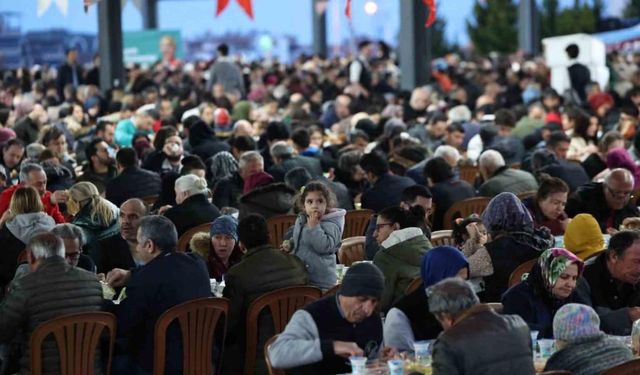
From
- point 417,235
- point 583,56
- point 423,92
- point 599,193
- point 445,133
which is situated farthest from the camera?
point 583,56

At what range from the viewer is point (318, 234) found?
23.5 feet

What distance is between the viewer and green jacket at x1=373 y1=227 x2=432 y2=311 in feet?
21.4

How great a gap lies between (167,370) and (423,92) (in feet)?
35.2

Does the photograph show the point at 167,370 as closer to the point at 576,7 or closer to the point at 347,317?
the point at 347,317

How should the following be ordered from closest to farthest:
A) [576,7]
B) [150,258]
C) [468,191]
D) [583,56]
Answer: [150,258] → [468,191] → [583,56] → [576,7]

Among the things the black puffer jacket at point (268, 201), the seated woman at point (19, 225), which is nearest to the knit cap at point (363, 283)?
the seated woman at point (19, 225)

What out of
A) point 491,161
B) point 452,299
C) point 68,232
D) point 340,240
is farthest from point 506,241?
point 491,161

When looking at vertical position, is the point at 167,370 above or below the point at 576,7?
below

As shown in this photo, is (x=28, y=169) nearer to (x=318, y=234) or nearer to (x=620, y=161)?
(x=318, y=234)

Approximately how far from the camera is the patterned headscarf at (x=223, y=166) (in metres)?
10.5

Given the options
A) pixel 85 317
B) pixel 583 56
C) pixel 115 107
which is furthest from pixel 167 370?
pixel 583 56

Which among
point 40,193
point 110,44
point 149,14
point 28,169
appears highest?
point 149,14

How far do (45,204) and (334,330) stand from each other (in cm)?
417

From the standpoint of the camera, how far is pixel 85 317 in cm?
573
